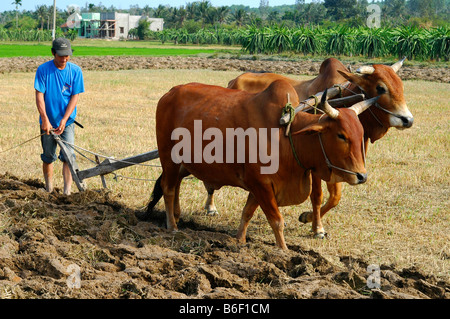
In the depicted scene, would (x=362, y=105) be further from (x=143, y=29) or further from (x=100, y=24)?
(x=100, y=24)

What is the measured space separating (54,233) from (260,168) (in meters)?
2.16

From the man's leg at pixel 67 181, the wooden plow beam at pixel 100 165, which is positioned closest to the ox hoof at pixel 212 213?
the wooden plow beam at pixel 100 165

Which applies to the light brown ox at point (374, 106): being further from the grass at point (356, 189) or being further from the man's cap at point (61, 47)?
the man's cap at point (61, 47)

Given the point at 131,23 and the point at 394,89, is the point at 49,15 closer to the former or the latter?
the point at 131,23

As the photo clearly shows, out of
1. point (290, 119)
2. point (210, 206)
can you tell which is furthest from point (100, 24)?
point (290, 119)

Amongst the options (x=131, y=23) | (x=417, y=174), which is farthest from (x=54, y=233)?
(x=131, y=23)

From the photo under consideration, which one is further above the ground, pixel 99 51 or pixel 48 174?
pixel 99 51

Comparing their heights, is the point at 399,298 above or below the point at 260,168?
below

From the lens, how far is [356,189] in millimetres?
8430

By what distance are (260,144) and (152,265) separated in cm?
157

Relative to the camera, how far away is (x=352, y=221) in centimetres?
700

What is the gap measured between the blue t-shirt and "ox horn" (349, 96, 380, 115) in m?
3.54

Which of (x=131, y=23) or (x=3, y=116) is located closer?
(x=3, y=116)
